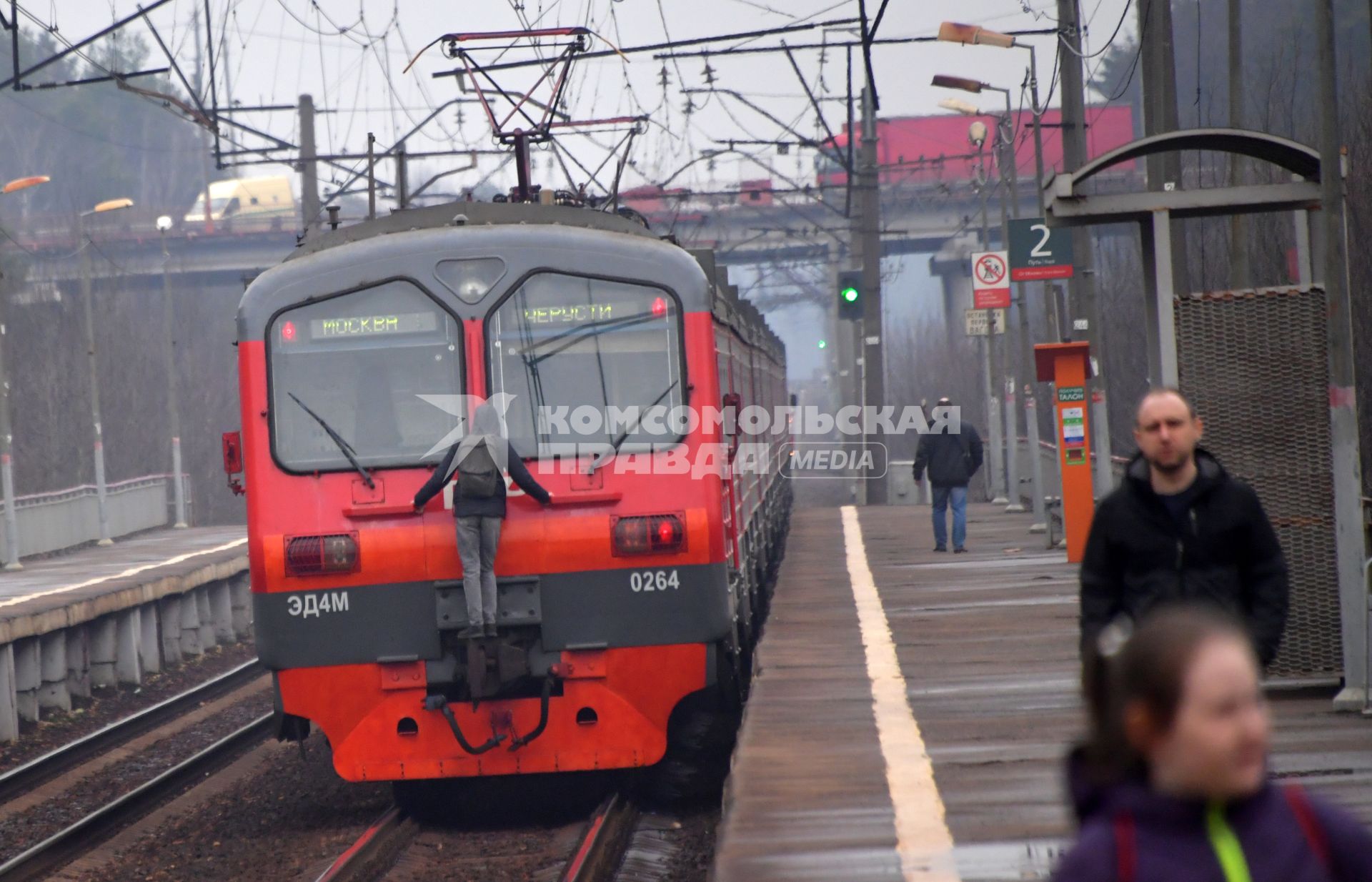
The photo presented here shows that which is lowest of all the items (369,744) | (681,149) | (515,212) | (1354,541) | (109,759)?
(109,759)

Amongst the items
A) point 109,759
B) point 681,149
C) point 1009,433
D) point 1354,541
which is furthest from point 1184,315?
point 681,149

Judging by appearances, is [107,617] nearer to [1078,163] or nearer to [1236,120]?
[1078,163]

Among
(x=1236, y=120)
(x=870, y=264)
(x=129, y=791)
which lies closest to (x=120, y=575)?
(x=129, y=791)

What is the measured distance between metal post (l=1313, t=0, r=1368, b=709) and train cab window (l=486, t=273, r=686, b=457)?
3146 mm

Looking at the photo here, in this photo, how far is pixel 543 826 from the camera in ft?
30.3

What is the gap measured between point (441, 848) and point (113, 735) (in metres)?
6.28

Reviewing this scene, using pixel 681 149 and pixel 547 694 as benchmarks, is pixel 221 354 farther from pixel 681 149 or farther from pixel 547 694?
pixel 547 694

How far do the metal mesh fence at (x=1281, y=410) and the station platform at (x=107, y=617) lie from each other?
11.1m

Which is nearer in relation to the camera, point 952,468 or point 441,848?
point 441,848

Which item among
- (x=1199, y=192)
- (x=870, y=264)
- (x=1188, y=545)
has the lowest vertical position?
(x=1188, y=545)

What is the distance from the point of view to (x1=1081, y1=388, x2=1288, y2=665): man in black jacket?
14.3ft

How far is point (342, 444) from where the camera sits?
28.1 ft

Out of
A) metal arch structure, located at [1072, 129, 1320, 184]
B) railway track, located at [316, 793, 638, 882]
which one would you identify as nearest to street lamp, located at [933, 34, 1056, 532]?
metal arch structure, located at [1072, 129, 1320, 184]

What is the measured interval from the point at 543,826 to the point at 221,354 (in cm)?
5633
